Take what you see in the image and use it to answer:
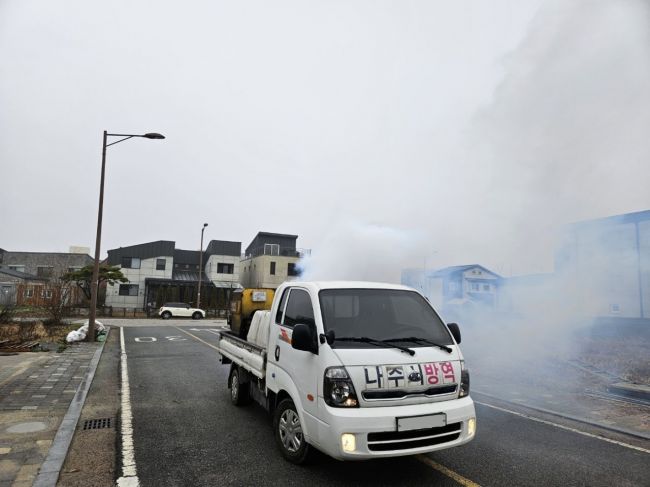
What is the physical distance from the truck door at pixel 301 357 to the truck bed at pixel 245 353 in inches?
21.9

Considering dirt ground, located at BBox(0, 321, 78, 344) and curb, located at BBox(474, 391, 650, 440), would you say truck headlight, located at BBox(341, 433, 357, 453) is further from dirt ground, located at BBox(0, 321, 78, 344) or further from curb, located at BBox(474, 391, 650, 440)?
dirt ground, located at BBox(0, 321, 78, 344)

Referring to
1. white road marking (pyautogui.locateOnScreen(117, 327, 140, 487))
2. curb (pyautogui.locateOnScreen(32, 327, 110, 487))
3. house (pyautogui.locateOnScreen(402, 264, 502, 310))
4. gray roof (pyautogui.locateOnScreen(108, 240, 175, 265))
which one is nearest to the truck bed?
white road marking (pyautogui.locateOnScreen(117, 327, 140, 487))

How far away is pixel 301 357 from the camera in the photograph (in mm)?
4184

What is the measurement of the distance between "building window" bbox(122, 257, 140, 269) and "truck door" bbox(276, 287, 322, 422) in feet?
148

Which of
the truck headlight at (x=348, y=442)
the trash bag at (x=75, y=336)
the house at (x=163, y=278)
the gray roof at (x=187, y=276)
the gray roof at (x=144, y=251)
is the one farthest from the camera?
the gray roof at (x=187, y=276)

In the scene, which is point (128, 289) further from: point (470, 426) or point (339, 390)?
point (470, 426)

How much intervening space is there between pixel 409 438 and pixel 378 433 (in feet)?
0.98

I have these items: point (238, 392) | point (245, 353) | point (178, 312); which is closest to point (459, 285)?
point (238, 392)

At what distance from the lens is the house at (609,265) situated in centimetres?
1210

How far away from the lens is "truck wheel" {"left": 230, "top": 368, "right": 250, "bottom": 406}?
20.8 feet

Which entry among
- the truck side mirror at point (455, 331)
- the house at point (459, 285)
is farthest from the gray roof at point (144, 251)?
the truck side mirror at point (455, 331)

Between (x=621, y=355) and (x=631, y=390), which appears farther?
(x=621, y=355)

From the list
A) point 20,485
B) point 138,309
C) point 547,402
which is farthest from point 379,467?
point 138,309

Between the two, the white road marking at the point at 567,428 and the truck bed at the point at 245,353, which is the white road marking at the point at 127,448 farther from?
the white road marking at the point at 567,428
